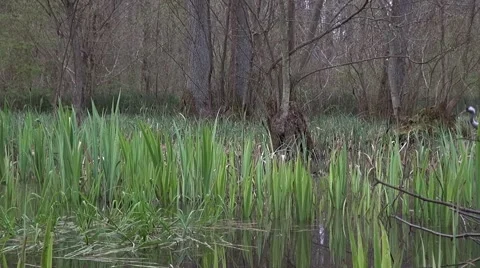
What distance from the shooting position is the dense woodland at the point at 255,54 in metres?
6.63

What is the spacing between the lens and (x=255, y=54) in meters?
6.71

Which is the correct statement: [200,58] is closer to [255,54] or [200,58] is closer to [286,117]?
[255,54]

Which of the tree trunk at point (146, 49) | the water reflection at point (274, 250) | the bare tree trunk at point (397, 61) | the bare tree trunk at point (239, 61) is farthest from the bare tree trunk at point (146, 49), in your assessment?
the water reflection at point (274, 250)

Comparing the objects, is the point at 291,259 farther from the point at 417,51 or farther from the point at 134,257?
the point at 417,51

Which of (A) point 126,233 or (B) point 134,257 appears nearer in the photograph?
(B) point 134,257

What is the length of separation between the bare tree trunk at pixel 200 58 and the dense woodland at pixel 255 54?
0.8 inches

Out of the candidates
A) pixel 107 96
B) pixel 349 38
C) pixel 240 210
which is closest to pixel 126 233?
pixel 240 210

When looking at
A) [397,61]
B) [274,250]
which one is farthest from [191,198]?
[397,61]

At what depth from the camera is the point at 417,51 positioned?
10.2 metres

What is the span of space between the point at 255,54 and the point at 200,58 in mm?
3413

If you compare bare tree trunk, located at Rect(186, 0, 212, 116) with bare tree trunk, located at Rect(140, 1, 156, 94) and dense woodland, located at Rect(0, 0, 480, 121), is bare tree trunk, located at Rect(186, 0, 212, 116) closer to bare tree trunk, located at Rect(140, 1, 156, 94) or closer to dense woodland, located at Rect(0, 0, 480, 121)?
dense woodland, located at Rect(0, 0, 480, 121)

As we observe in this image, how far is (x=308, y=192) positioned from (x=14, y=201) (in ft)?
4.73

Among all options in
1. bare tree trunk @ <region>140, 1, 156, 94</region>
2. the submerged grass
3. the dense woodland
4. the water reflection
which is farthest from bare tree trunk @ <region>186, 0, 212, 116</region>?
the water reflection

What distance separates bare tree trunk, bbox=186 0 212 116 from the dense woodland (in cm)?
2
